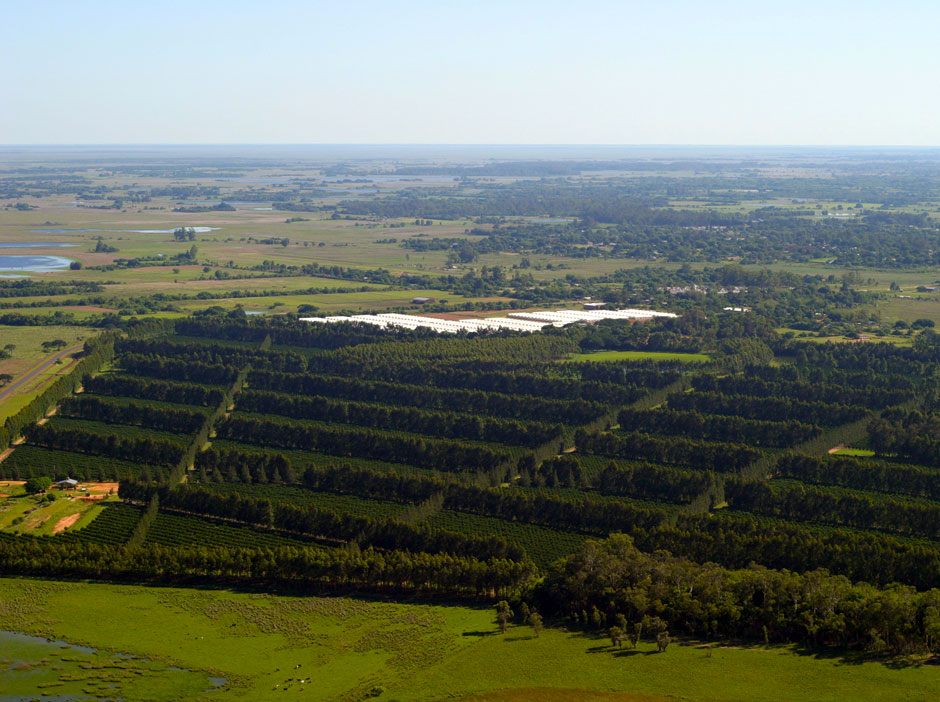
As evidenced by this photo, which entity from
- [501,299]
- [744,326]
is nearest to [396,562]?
[744,326]

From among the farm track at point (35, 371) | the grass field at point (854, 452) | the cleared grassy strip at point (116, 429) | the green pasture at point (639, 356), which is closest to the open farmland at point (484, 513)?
the cleared grassy strip at point (116, 429)

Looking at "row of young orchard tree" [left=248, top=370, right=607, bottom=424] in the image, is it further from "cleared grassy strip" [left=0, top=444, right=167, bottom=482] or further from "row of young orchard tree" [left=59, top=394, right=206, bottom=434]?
"cleared grassy strip" [left=0, top=444, right=167, bottom=482]

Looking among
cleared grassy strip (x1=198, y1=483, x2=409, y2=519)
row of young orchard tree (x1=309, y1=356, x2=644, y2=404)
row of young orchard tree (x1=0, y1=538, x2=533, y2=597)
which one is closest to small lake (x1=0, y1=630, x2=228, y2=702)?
row of young orchard tree (x1=0, y1=538, x2=533, y2=597)

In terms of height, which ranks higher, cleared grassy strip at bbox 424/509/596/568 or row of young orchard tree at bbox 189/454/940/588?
row of young orchard tree at bbox 189/454/940/588

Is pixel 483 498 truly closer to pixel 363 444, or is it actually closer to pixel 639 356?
pixel 363 444

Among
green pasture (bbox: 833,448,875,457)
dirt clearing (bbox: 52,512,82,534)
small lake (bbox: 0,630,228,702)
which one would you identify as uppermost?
green pasture (bbox: 833,448,875,457)

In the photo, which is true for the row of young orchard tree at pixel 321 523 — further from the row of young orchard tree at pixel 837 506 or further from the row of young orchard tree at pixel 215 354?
the row of young orchard tree at pixel 215 354

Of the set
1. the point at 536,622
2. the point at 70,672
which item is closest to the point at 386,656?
the point at 536,622
